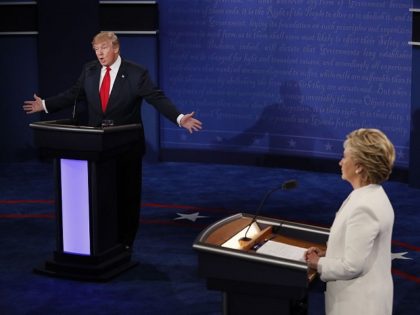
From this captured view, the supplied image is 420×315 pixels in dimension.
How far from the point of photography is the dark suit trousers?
6.50m

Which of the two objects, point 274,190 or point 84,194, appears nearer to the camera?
point 274,190

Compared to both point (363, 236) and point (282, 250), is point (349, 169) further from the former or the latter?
point (282, 250)

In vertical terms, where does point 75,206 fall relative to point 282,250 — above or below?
below

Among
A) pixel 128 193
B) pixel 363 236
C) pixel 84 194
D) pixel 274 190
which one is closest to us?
pixel 363 236

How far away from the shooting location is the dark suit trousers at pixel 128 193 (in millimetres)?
6500

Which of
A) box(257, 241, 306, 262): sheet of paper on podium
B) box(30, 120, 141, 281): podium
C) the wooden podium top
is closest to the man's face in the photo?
box(30, 120, 141, 281): podium

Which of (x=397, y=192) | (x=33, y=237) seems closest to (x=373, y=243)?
(x=33, y=237)

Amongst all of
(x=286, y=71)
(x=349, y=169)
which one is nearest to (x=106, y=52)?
(x=349, y=169)

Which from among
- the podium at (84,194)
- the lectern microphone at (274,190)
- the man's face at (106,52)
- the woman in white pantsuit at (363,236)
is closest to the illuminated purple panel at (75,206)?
the podium at (84,194)

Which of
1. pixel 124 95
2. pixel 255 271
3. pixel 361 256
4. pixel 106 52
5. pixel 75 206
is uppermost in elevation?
pixel 106 52

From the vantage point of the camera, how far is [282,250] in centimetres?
379

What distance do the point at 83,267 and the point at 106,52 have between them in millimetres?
1531

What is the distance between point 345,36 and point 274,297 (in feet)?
20.4

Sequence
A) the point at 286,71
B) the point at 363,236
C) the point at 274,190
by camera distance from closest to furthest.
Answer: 1. the point at 363,236
2. the point at 274,190
3. the point at 286,71
